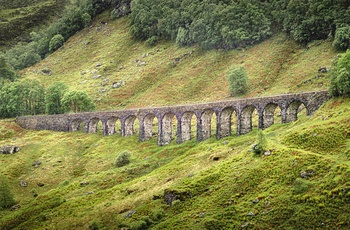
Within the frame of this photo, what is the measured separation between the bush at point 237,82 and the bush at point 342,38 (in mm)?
28835

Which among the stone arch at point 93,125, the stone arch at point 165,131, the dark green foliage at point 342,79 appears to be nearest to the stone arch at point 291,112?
the dark green foliage at point 342,79

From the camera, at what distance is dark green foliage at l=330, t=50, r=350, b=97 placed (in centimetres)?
7162

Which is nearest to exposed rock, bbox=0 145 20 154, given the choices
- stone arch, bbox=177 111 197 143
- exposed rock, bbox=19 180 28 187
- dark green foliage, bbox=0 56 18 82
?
exposed rock, bbox=19 180 28 187

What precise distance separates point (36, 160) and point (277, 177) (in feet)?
222

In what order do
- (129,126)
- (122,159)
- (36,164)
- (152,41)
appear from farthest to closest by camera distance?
1. (152,41)
2. (129,126)
3. (36,164)
4. (122,159)

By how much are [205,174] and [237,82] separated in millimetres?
66804

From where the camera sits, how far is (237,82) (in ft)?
429

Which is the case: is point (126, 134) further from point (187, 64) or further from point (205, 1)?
point (205, 1)

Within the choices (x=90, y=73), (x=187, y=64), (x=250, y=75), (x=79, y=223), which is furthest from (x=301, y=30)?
(x=79, y=223)

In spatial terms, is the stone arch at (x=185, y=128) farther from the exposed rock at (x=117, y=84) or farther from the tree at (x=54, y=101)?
the exposed rock at (x=117, y=84)

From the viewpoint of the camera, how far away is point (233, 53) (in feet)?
517

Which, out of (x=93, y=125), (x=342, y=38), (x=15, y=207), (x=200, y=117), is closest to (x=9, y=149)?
(x=93, y=125)

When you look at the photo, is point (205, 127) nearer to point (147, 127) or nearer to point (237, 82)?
point (147, 127)

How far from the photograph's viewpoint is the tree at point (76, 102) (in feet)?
457
